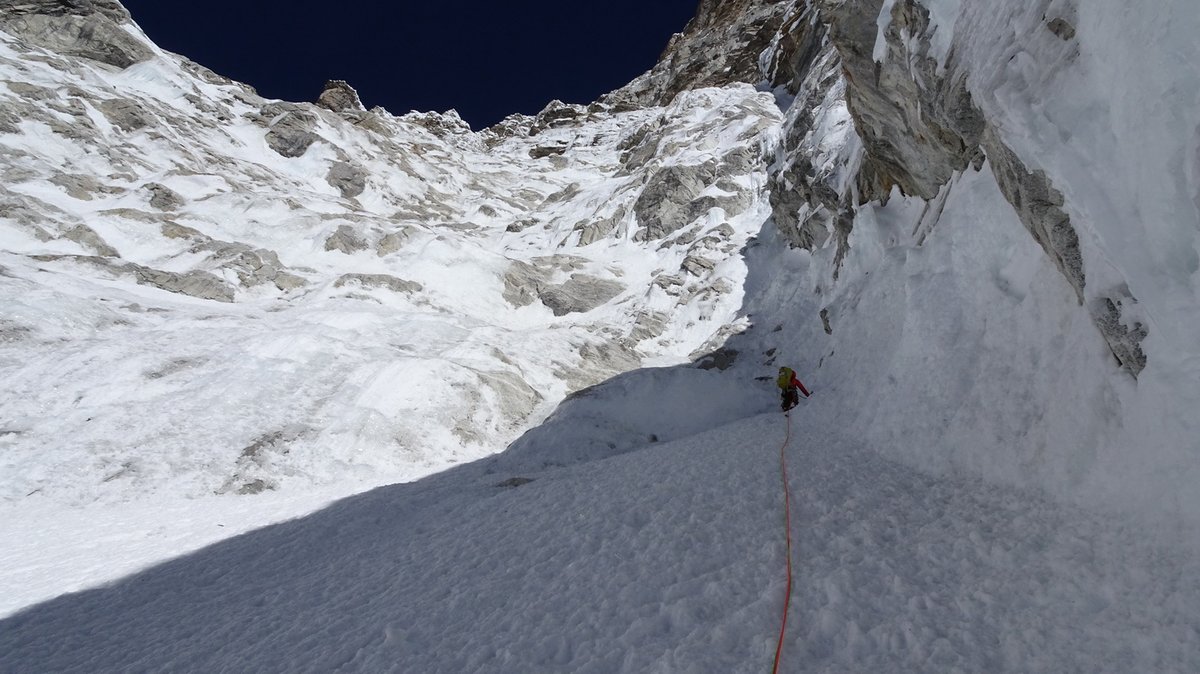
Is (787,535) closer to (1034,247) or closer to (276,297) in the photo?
(1034,247)

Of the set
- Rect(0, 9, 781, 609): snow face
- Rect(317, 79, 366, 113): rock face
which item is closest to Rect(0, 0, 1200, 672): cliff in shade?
Rect(0, 9, 781, 609): snow face

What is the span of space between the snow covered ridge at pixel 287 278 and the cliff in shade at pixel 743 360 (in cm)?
24

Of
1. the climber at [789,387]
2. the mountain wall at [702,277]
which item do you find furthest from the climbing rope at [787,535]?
the climber at [789,387]

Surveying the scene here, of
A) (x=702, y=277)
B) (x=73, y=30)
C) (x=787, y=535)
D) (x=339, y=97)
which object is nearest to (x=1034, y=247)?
(x=787, y=535)

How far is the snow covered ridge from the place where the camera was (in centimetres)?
2039

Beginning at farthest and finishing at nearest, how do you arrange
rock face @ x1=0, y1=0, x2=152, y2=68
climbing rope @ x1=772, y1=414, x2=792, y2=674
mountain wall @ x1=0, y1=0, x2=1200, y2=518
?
rock face @ x1=0, y1=0, x2=152, y2=68, mountain wall @ x1=0, y1=0, x2=1200, y2=518, climbing rope @ x1=772, y1=414, x2=792, y2=674

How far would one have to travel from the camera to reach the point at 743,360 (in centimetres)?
2730

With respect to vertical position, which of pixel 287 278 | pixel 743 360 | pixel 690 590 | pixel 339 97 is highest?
pixel 339 97

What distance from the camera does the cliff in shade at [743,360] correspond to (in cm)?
524

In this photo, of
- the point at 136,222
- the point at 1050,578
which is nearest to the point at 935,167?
the point at 1050,578

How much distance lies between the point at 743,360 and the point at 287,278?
3175cm

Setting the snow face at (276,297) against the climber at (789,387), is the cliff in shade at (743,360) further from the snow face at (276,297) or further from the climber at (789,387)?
the climber at (789,387)

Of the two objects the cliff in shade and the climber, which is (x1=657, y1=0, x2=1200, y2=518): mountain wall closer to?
the cliff in shade

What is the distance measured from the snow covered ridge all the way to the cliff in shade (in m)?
0.24
